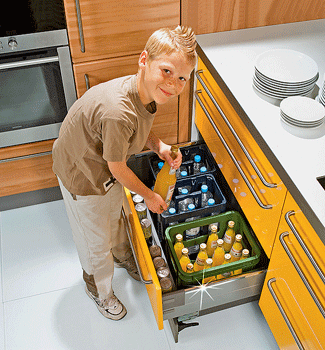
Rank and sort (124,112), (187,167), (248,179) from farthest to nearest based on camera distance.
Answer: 1. (187,167)
2. (248,179)
3. (124,112)

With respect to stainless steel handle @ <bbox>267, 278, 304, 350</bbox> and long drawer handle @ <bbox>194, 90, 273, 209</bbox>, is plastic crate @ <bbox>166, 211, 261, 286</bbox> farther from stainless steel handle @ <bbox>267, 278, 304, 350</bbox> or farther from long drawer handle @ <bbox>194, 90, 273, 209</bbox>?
long drawer handle @ <bbox>194, 90, 273, 209</bbox>

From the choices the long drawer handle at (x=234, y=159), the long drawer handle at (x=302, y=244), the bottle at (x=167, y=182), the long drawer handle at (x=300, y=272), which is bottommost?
the bottle at (x=167, y=182)

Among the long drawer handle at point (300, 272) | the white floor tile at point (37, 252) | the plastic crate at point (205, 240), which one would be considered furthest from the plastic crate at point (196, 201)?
the white floor tile at point (37, 252)

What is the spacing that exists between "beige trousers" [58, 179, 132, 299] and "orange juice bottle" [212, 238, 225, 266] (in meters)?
0.41

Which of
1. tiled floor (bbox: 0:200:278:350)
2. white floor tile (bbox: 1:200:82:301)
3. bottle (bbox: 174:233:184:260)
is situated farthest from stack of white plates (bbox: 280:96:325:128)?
white floor tile (bbox: 1:200:82:301)

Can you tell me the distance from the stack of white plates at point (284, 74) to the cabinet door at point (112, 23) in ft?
1.29

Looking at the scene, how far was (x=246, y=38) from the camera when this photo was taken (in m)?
1.71

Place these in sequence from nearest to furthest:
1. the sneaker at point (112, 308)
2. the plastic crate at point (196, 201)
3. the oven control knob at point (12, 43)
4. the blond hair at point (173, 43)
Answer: the blond hair at point (173, 43) → the oven control knob at point (12, 43) → the plastic crate at point (196, 201) → the sneaker at point (112, 308)

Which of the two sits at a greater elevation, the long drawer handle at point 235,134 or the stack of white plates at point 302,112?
the stack of white plates at point 302,112

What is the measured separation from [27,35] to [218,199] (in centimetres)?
98

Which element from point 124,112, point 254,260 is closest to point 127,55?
point 124,112

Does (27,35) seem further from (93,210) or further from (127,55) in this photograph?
(93,210)

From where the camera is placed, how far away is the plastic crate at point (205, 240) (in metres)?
1.52

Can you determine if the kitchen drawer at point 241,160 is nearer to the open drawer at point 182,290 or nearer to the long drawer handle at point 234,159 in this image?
the long drawer handle at point 234,159
